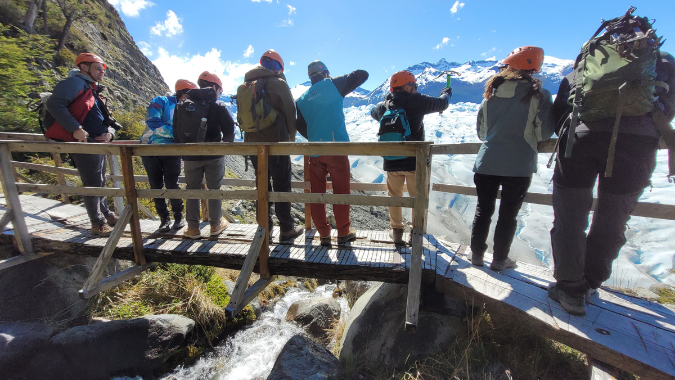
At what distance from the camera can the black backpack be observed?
3787 millimetres

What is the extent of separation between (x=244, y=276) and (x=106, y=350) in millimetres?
2327

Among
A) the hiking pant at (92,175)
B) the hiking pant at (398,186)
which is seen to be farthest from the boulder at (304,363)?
the hiking pant at (92,175)

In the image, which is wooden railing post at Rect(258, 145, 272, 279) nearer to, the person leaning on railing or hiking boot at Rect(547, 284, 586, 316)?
the person leaning on railing

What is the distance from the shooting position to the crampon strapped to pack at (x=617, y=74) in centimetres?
207

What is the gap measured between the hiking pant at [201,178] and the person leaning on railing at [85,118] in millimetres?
1420

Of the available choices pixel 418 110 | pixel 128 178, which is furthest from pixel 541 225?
pixel 128 178

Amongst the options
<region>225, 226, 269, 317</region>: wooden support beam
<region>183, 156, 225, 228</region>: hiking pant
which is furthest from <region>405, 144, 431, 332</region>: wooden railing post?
<region>183, 156, 225, 228</region>: hiking pant

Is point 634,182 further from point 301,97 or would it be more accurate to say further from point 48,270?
point 48,270

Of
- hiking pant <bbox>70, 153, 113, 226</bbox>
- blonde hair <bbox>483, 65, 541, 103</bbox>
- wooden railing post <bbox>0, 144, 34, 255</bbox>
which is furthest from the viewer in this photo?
hiking pant <bbox>70, 153, 113, 226</bbox>

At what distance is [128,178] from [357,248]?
303 cm

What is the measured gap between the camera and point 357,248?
386 centimetres

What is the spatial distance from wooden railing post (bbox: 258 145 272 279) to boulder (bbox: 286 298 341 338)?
257 centimetres

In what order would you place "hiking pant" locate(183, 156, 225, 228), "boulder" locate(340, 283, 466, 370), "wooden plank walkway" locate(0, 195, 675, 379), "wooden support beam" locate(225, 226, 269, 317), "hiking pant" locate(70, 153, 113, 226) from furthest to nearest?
"hiking pant" locate(70, 153, 113, 226) → "hiking pant" locate(183, 156, 225, 228) → "boulder" locate(340, 283, 466, 370) → "wooden support beam" locate(225, 226, 269, 317) → "wooden plank walkway" locate(0, 195, 675, 379)

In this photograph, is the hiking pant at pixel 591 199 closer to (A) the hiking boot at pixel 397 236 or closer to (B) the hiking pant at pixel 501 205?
(B) the hiking pant at pixel 501 205
